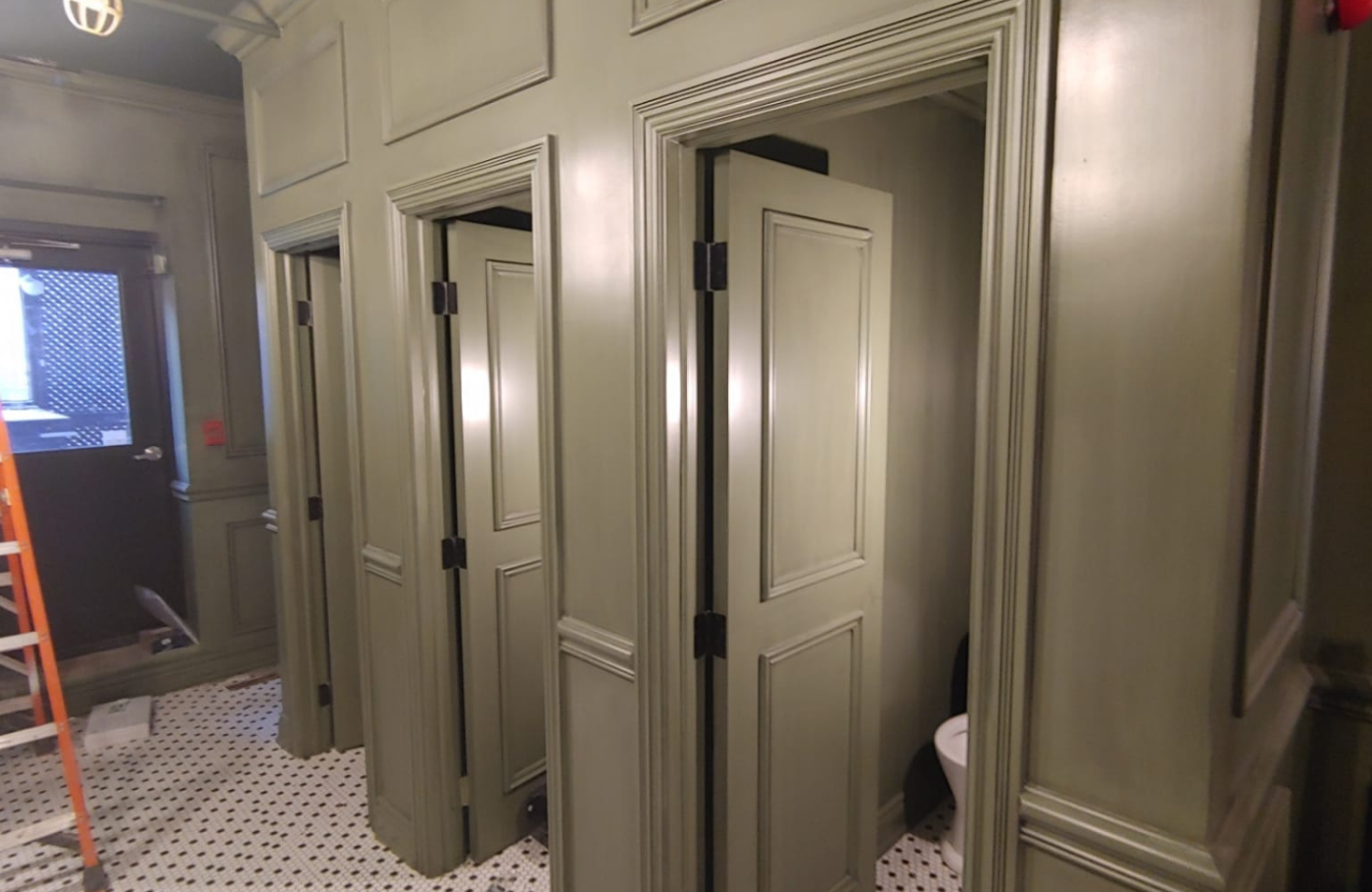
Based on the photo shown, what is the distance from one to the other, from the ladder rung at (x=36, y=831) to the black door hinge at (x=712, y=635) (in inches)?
82.5

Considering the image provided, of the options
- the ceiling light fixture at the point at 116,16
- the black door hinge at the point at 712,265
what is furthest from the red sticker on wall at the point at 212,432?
the black door hinge at the point at 712,265

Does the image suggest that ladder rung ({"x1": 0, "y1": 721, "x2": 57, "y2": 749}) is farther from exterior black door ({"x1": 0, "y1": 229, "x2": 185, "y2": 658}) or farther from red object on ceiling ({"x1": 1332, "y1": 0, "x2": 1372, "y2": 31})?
red object on ceiling ({"x1": 1332, "y1": 0, "x2": 1372, "y2": 31})

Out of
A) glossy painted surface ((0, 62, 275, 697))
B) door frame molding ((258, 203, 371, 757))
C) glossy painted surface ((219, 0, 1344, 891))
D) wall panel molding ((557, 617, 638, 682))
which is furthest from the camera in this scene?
glossy painted surface ((0, 62, 275, 697))

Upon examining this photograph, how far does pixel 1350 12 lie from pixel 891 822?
93.8 inches

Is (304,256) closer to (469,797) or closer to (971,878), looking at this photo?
(469,797)

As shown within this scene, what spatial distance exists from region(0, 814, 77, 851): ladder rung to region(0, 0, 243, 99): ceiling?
2.60m

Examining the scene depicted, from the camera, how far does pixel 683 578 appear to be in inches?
63.3

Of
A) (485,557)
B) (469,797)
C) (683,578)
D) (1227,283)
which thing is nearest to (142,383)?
(485,557)

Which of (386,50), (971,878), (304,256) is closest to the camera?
(971,878)

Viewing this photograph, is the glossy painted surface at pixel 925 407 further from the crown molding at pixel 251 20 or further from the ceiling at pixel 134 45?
the ceiling at pixel 134 45

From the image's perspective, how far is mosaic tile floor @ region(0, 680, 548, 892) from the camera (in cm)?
237

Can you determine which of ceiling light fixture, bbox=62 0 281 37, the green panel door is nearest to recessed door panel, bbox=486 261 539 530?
the green panel door

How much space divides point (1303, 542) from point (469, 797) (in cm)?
230

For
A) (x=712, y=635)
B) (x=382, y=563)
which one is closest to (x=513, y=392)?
(x=382, y=563)
